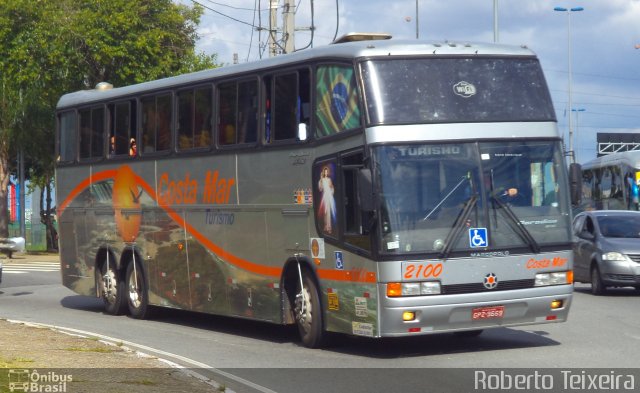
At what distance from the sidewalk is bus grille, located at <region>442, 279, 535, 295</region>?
10.3 ft

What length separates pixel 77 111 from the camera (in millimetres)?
22234

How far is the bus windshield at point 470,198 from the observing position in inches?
511

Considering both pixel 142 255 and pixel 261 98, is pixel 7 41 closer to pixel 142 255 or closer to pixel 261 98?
pixel 142 255

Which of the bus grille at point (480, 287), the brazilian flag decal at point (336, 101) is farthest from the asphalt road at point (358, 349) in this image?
the brazilian flag decal at point (336, 101)

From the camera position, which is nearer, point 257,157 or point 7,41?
point 257,157

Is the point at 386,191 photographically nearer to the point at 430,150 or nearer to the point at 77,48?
the point at 430,150

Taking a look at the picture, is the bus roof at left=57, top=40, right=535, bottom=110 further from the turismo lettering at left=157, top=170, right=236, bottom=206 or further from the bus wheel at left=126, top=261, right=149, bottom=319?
the bus wheel at left=126, top=261, right=149, bottom=319

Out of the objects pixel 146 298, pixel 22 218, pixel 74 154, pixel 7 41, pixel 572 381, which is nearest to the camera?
Result: pixel 572 381

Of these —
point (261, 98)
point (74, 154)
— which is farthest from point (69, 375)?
point (74, 154)

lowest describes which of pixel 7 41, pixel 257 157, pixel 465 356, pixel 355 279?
pixel 465 356

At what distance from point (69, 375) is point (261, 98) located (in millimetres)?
5764

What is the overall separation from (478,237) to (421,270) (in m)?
0.82

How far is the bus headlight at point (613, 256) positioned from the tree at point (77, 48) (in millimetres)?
24233

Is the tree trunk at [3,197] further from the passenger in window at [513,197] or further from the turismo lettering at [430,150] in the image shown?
the passenger in window at [513,197]
